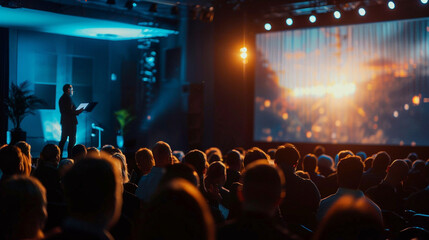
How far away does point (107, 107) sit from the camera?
1697cm

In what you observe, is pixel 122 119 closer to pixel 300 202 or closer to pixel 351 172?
pixel 300 202

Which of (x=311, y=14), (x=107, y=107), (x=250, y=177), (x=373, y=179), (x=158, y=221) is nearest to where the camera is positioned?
(x=158, y=221)

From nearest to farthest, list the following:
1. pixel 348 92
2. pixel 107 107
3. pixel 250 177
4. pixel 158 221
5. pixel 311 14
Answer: pixel 158 221, pixel 250 177, pixel 311 14, pixel 348 92, pixel 107 107

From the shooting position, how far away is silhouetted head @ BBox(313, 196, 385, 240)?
60.6 inches

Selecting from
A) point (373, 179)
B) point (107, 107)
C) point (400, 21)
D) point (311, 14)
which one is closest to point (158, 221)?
point (373, 179)

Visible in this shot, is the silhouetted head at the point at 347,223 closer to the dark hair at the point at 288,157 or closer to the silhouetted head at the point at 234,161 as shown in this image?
the dark hair at the point at 288,157

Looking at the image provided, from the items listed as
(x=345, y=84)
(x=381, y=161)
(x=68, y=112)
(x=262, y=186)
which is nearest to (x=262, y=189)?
(x=262, y=186)

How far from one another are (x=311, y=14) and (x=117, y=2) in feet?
17.2

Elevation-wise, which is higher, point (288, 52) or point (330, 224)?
point (288, 52)

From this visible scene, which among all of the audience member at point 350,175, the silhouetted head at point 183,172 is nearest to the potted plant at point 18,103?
the audience member at point 350,175

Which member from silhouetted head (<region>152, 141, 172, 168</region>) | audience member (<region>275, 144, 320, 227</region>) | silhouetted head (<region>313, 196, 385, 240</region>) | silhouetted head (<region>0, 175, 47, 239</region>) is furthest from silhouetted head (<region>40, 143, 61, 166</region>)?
silhouetted head (<region>313, 196, 385, 240</region>)

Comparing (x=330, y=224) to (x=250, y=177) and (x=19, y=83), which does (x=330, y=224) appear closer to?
(x=250, y=177)

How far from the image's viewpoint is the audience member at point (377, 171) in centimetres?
643

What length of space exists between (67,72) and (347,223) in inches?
611
